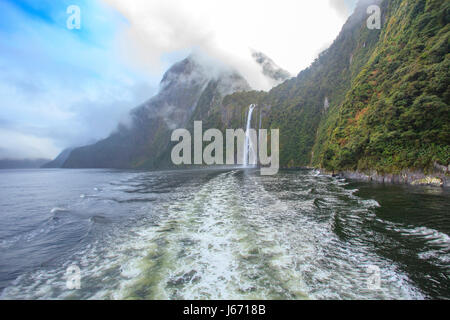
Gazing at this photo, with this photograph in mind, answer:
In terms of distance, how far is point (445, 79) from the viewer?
81.7 ft

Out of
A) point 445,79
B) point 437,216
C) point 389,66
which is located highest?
point 389,66

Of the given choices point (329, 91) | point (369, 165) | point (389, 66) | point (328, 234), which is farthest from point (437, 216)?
point (329, 91)

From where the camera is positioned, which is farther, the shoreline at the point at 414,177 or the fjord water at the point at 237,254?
the shoreline at the point at 414,177

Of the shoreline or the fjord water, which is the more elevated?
the shoreline

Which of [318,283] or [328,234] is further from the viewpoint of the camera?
[328,234]

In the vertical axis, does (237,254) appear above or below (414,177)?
below

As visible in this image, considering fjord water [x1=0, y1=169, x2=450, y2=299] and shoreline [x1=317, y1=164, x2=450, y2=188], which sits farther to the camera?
shoreline [x1=317, y1=164, x2=450, y2=188]

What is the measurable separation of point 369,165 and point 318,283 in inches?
1311

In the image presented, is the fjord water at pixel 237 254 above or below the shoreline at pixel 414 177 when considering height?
below

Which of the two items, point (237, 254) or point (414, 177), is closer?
point (237, 254)
